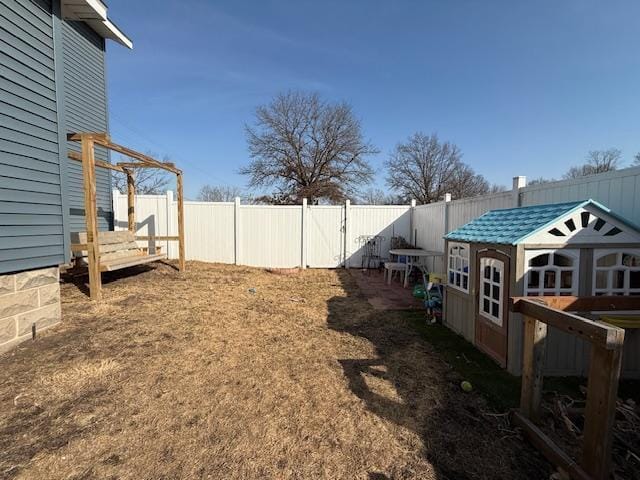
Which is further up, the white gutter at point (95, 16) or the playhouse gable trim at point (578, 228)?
the white gutter at point (95, 16)

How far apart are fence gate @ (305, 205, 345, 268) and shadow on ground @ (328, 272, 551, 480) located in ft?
20.9

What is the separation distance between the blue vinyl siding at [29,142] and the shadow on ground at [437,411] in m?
4.04

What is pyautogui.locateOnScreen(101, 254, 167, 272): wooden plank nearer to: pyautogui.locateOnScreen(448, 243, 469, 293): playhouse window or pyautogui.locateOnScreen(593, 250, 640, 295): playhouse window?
pyautogui.locateOnScreen(448, 243, 469, 293): playhouse window

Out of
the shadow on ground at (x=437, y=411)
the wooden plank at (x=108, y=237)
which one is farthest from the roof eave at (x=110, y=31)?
the shadow on ground at (x=437, y=411)

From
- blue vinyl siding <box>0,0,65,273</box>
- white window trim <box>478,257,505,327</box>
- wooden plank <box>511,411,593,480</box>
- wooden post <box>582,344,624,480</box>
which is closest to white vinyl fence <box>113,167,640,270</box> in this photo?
white window trim <box>478,257,505,327</box>

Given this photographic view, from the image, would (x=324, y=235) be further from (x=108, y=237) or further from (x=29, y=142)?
(x=29, y=142)

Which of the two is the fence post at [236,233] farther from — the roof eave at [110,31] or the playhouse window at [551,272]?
the playhouse window at [551,272]

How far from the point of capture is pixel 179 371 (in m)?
3.31

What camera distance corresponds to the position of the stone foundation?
11.5 ft

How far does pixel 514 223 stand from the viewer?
12.4 feet

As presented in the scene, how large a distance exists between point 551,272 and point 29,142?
20.5 ft

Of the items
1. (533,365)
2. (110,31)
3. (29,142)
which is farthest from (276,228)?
(533,365)

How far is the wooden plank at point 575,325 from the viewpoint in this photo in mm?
1717

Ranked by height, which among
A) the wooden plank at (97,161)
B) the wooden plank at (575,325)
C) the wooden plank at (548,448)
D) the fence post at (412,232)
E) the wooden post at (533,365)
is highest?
the wooden plank at (97,161)
